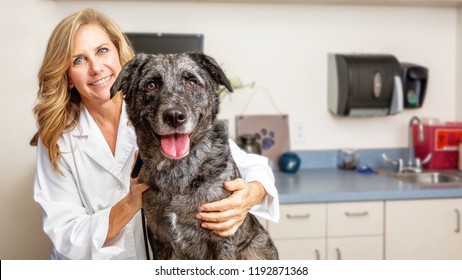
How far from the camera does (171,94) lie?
2.80 feet

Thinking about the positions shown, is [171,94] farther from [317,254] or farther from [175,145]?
[317,254]

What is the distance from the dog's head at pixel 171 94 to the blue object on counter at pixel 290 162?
5.17 feet

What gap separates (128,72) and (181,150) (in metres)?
0.16

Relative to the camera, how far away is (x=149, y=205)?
3.16 ft

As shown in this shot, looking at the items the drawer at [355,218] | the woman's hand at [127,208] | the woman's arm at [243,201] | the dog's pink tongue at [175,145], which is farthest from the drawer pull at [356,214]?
the dog's pink tongue at [175,145]

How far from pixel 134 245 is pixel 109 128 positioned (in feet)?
0.89

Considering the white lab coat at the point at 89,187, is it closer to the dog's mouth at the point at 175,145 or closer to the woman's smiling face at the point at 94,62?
→ the woman's smiling face at the point at 94,62

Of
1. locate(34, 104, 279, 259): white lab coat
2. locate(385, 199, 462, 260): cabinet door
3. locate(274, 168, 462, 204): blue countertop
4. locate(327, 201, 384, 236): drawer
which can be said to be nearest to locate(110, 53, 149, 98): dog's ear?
locate(34, 104, 279, 259): white lab coat

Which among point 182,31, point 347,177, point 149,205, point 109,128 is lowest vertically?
point 347,177

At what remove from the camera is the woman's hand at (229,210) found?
922 mm

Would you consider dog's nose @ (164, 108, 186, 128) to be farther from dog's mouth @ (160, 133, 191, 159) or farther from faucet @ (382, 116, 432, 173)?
faucet @ (382, 116, 432, 173)
